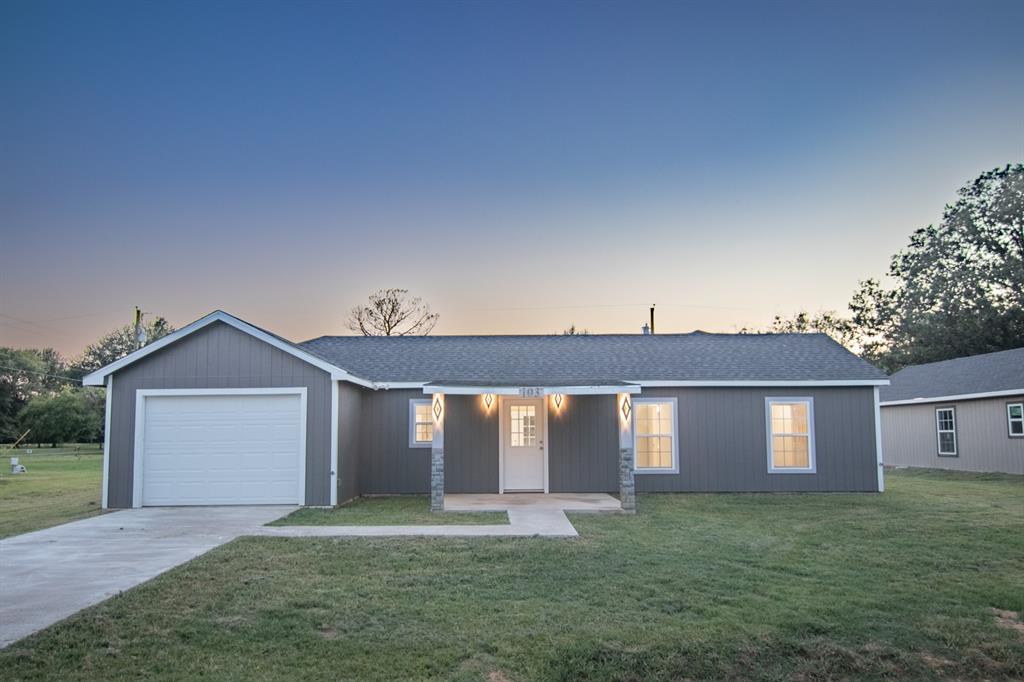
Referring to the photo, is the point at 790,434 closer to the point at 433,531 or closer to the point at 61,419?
the point at 433,531

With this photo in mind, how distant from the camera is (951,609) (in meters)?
5.53

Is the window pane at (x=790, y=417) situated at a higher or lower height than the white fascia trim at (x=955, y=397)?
lower

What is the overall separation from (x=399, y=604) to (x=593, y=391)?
22.7 feet

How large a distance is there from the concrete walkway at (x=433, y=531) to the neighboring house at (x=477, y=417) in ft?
6.67

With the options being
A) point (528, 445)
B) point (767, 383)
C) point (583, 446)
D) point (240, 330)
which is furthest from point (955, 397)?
point (240, 330)

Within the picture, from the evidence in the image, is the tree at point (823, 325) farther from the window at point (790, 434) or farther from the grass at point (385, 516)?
the grass at point (385, 516)

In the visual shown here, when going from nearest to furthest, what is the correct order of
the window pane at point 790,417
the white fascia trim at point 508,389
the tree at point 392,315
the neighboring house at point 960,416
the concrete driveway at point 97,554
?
the concrete driveway at point 97,554
the white fascia trim at point 508,389
the window pane at point 790,417
the neighboring house at point 960,416
the tree at point 392,315

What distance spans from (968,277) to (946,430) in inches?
605

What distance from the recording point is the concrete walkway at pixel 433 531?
866 centimetres

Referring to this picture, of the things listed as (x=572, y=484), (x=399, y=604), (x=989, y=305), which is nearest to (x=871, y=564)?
(x=399, y=604)

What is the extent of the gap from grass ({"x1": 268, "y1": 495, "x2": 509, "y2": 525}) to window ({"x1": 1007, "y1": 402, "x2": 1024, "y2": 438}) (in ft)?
50.6

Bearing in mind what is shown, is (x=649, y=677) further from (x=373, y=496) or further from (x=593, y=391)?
(x=373, y=496)

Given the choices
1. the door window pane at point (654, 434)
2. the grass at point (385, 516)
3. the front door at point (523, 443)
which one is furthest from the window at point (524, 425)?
the grass at point (385, 516)

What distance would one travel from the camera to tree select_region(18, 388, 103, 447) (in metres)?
44.1
